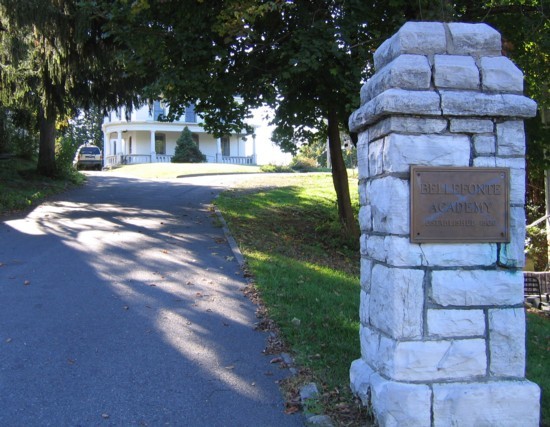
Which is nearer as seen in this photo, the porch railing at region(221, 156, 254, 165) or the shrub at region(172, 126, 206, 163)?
the shrub at region(172, 126, 206, 163)

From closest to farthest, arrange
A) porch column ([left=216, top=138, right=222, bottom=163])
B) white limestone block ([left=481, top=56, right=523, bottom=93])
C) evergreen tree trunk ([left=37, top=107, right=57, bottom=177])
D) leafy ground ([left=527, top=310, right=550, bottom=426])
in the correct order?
white limestone block ([left=481, top=56, right=523, bottom=93]) < leafy ground ([left=527, top=310, right=550, bottom=426]) < evergreen tree trunk ([left=37, top=107, right=57, bottom=177]) < porch column ([left=216, top=138, right=222, bottom=163])

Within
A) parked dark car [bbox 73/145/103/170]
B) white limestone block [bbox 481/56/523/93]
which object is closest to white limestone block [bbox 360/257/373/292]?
white limestone block [bbox 481/56/523/93]

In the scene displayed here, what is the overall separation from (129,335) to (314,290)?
262cm

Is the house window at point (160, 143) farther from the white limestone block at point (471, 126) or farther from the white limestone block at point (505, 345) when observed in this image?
the white limestone block at point (505, 345)

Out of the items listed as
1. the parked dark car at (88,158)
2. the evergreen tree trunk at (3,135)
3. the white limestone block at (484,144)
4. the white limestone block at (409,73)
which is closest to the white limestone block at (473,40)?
the white limestone block at (409,73)

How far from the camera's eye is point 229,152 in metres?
47.2

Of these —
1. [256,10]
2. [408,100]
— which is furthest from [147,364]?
[256,10]

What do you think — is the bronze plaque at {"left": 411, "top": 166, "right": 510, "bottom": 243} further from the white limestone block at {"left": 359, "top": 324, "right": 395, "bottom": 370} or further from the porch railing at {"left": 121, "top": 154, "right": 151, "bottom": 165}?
the porch railing at {"left": 121, "top": 154, "right": 151, "bottom": 165}

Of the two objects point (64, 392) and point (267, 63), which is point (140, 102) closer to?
point (267, 63)

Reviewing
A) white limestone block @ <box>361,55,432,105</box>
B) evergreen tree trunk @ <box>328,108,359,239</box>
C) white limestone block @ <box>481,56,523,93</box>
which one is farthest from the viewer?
evergreen tree trunk @ <box>328,108,359,239</box>

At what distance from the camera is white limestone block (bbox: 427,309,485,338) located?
3.59 meters

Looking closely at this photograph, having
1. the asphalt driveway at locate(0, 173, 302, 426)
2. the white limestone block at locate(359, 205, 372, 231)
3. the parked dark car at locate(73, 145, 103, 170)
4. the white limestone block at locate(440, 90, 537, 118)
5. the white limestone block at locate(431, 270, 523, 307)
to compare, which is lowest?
the asphalt driveway at locate(0, 173, 302, 426)

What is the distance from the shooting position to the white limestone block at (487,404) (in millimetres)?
3529

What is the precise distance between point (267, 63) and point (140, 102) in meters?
9.88
